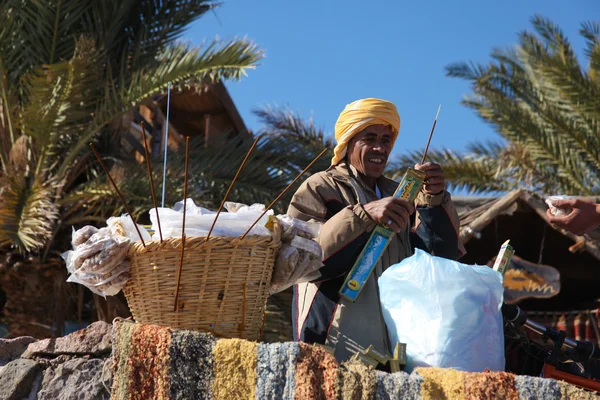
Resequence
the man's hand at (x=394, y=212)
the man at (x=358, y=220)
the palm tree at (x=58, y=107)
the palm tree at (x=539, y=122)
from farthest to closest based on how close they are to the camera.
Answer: the palm tree at (x=539, y=122), the palm tree at (x=58, y=107), the man at (x=358, y=220), the man's hand at (x=394, y=212)

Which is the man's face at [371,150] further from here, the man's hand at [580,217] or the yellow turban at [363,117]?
the man's hand at [580,217]

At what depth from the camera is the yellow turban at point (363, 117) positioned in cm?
307

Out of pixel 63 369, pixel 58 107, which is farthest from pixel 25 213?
pixel 63 369

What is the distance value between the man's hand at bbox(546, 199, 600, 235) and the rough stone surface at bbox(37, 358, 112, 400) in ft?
5.22

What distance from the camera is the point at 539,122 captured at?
12852 mm

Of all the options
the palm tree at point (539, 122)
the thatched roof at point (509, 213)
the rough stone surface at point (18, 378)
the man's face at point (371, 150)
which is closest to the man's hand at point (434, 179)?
the man's face at point (371, 150)

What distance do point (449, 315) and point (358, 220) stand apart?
0.59 m

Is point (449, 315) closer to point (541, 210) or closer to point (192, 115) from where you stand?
point (541, 210)

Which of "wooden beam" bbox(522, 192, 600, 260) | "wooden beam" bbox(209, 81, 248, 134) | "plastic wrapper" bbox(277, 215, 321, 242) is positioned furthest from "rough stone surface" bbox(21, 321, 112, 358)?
"wooden beam" bbox(209, 81, 248, 134)

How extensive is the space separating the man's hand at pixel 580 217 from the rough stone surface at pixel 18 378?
1.90 metres

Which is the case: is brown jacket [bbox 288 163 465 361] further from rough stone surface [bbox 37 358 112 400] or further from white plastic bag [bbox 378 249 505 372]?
rough stone surface [bbox 37 358 112 400]

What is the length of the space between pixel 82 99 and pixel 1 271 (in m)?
1.78

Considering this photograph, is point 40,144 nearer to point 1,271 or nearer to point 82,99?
point 82,99

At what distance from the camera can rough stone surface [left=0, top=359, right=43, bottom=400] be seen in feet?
9.61
